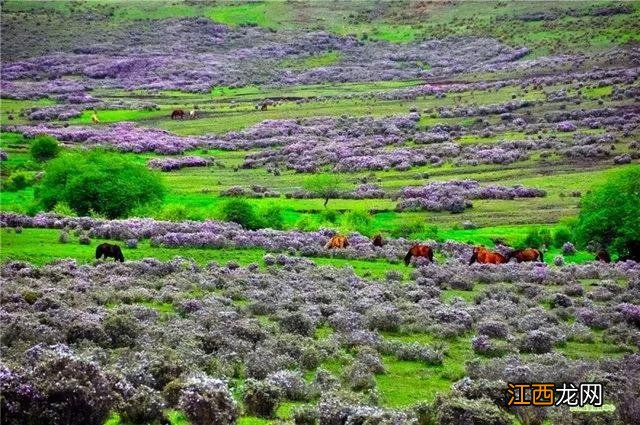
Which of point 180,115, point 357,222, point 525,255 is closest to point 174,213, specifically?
point 357,222

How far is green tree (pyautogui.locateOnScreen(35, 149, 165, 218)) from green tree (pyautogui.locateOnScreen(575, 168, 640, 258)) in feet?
92.1

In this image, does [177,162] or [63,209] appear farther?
[177,162]

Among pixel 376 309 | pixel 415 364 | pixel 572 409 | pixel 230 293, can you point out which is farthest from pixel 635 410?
pixel 230 293

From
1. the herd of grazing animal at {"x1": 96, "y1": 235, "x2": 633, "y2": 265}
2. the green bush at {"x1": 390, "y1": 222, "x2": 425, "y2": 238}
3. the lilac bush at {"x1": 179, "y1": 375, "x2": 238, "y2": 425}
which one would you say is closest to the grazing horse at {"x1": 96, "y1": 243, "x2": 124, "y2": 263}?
the herd of grazing animal at {"x1": 96, "y1": 235, "x2": 633, "y2": 265}

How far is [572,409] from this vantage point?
57.9 ft

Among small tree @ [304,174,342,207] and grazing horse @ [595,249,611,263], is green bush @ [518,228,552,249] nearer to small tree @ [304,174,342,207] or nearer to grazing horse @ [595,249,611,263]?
grazing horse @ [595,249,611,263]

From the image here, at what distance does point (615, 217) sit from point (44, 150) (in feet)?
178

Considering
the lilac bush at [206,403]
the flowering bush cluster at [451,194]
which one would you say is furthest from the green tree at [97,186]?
the lilac bush at [206,403]

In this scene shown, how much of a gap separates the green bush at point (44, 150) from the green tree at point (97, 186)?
22761 millimetres

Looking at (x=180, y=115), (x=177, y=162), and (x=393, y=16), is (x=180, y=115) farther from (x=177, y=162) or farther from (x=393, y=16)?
(x=393, y=16)

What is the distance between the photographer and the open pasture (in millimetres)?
19531

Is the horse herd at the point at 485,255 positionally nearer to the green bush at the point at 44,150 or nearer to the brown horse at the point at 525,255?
the brown horse at the point at 525,255

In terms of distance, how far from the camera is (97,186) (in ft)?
181

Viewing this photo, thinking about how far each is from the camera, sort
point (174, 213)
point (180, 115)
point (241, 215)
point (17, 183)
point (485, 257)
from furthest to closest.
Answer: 1. point (180, 115)
2. point (17, 183)
3. point (174, 213)
4. point (241, 215)
5. point (485, 257)
